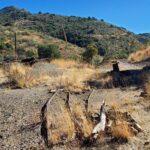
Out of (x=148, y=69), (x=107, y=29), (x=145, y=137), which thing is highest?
(x=107, y=29)

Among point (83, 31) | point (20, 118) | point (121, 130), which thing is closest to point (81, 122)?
point (121, 130)

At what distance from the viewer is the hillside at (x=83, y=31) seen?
7069 centimetres

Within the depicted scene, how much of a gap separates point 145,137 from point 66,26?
80.3 metres

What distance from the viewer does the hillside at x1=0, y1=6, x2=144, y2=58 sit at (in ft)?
232

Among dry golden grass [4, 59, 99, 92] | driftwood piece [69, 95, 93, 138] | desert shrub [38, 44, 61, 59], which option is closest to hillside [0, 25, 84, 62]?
desert shrub [38, 44, 61, 59]

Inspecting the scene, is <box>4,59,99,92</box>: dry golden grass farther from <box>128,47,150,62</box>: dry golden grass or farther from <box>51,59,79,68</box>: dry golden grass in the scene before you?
<box>128,47,150,62</box>: dry golden grass

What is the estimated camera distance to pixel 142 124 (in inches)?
445

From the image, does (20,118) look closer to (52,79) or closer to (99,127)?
→ (99,127)

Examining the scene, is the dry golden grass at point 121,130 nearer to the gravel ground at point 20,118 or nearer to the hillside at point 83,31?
the gravel ground at point 20,118

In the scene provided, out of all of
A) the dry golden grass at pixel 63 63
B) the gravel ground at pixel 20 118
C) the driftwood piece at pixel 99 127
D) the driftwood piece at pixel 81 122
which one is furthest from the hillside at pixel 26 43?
the driftwood piece at pixel 99 127

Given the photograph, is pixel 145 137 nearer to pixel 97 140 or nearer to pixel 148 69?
pixel 97 140

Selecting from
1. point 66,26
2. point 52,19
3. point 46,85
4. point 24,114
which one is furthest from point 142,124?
point 52,19

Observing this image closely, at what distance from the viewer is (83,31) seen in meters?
85.5

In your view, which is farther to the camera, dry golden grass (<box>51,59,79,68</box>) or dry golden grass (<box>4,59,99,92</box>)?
dry golden grass (<box>51,59,79,68</box>)
